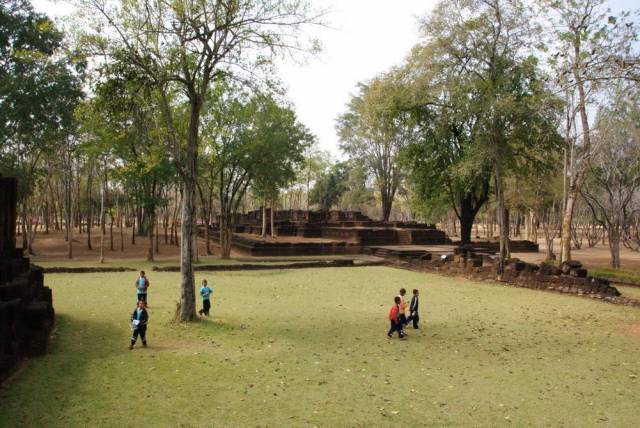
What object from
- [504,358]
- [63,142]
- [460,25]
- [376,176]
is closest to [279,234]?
[376,176]

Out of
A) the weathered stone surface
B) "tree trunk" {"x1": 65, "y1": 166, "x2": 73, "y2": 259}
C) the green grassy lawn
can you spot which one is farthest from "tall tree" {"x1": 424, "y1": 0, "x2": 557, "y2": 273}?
"tree trunk" {"x1": 65, "y1": 166, "x2": 73, "y2": 259}

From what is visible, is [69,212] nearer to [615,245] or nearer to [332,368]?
[332,368]

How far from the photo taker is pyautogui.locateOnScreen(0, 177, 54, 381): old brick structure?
7168mm

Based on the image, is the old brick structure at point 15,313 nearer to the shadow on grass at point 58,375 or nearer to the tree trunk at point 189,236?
the shadow on grass at point 58,375

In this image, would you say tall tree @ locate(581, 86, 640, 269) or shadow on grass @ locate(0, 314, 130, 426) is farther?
tall tree @ locate(581, 86, 640, 269)

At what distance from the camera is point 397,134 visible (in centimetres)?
4269

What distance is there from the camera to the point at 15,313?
302 inches

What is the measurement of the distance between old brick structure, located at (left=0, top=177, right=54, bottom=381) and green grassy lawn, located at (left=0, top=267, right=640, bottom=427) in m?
0.35

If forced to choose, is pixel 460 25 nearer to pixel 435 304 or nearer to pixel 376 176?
pixel 435 304

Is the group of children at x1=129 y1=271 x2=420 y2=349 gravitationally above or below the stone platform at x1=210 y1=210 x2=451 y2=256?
below

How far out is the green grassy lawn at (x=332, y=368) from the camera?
5.83 m

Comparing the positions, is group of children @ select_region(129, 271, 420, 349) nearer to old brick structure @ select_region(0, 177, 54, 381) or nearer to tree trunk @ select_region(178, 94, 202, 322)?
tree trunk @ select_region(178, 94, 202, 322)

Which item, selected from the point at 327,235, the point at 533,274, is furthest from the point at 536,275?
the point at 327,235

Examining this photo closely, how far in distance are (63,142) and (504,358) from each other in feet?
90.5
